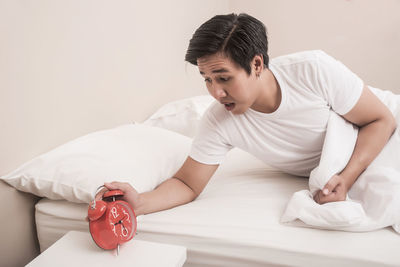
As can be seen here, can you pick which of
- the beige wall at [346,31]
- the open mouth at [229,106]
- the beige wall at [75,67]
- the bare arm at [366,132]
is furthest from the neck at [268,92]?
the beige wall at [346,31]

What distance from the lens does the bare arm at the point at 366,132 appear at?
3.46 ft

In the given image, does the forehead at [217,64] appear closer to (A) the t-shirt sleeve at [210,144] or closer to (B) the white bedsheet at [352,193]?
(A) the t-shirt sleeve at [210,144]

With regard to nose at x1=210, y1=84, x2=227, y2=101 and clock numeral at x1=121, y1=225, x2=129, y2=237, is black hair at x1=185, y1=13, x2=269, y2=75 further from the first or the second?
clock numeral at x1=121, y1=225, x2=129, y2=237

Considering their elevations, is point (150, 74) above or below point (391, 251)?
above

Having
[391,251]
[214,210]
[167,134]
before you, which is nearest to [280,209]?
[214,210]

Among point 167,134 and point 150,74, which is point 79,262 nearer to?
point 167,134

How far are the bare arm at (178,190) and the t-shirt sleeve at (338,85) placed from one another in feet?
1.49

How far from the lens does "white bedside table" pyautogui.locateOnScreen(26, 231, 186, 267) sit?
0.80 m

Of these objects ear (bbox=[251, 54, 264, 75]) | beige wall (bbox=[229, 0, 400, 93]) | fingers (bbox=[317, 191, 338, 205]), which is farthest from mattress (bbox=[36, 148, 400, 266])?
beige wall (bbox=[229, 0, 400, 93])

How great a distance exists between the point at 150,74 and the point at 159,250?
113 centimetres

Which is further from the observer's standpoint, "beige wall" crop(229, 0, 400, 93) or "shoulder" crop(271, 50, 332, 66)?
"beige wall" crop(229, 0, 400, 93)

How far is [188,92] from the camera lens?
7.59 feet

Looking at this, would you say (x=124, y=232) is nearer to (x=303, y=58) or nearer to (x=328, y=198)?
(x=328, y=198)

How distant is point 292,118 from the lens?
3.70ft
